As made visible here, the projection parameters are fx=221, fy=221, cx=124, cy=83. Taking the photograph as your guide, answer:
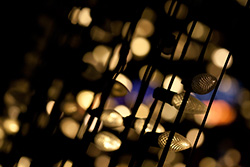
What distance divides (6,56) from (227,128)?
167 centimetres

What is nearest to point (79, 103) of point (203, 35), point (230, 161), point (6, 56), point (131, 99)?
point (131, 99)

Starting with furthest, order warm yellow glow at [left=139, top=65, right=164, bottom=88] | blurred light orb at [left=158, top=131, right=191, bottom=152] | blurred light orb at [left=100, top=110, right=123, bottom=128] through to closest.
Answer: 1. warm yellow glow at [left=139, top=65, right=164, bottom=88]
2. blurred light orb at [left=100, top=110, right=123, bottom=128]
3. blurred light orb at [left=158, top=131, right=191, bottom=152]

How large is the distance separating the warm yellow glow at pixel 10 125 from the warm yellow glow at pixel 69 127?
1.00 feet

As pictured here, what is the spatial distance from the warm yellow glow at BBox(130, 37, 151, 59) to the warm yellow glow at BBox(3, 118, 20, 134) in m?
0.97

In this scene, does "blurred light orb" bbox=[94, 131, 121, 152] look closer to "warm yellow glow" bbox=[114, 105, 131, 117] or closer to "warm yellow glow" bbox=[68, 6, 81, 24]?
"warm yellow glow" bbox=[114, 105, 131, 117]

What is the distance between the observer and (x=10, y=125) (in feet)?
5.03

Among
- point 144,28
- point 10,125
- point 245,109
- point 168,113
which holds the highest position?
point 144,28

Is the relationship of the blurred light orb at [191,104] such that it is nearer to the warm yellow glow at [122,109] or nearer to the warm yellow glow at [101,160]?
the warm yellow glow at [122,109]

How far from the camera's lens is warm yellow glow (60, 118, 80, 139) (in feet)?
5.18

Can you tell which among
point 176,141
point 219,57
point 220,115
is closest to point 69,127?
point 176,141

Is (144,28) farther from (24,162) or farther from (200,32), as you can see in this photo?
(24,162)

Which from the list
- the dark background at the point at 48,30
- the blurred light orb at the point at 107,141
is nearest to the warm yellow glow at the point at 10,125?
the dark background at the point at 48,30

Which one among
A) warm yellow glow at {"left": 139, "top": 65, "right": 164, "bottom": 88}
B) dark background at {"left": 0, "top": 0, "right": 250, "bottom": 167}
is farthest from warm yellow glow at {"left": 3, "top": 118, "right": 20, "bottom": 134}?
warm yellow glow at {"left": 139, "top": 65, "right": 164, "bottom": 88}

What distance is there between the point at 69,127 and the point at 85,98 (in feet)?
1.21
